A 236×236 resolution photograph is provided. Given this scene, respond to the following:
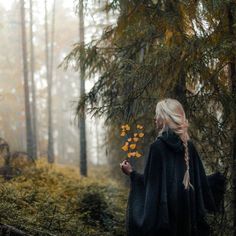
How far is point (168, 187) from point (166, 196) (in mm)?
114

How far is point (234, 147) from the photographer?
711 centimetres

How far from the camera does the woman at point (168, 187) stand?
4.94 metres

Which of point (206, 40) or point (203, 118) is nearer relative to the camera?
point (206, 40)

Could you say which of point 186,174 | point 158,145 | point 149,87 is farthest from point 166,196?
point 149,87

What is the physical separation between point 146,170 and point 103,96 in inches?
173

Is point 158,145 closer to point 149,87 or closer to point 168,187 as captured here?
point 168,187

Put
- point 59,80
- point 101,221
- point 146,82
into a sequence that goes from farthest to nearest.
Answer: point 59,80
point 101,221
point 146,82

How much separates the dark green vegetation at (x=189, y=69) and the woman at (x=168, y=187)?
173 centimetres

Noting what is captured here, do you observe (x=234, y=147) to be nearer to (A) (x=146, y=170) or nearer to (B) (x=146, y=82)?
(B) (x=146, y=82)

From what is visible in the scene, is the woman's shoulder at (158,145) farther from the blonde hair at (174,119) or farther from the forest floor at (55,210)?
the forest floor at (55,210)

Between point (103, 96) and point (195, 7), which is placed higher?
point (195, 7)

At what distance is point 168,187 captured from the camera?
5008mm

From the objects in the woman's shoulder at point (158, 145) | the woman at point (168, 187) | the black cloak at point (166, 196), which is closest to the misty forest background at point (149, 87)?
the black cloak at point (166, 196)

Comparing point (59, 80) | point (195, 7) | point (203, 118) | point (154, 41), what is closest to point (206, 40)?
point (195, 7)
